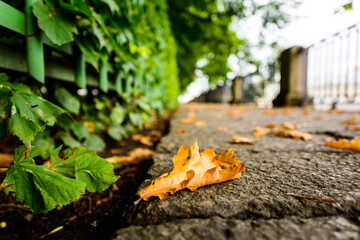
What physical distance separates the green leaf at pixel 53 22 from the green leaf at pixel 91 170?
0.48 metres

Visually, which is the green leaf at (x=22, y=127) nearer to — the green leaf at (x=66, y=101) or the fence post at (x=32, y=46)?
the fence post at (x=32, y=46)

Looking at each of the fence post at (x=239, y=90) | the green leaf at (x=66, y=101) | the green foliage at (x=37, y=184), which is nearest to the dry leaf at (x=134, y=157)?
the green leaf at (x=66, y=101)

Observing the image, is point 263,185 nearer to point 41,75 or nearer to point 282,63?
point 41,75

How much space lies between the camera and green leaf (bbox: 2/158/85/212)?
629mm

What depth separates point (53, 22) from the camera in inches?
33.9

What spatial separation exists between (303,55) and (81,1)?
276 inches

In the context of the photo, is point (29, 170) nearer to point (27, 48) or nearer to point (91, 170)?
point (91, 170)

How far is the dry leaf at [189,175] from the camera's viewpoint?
2.18ft

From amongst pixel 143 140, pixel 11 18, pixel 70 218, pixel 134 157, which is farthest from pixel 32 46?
pixel 143 140

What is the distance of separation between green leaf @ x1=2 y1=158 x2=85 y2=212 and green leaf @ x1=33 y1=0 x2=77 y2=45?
0.50 metres

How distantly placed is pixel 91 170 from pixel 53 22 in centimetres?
63

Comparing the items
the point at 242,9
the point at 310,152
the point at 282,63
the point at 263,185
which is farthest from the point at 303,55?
the point at 263,185

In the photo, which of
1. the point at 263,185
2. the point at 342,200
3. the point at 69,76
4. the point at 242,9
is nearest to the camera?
the point at 342,200

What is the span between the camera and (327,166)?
88 cm
